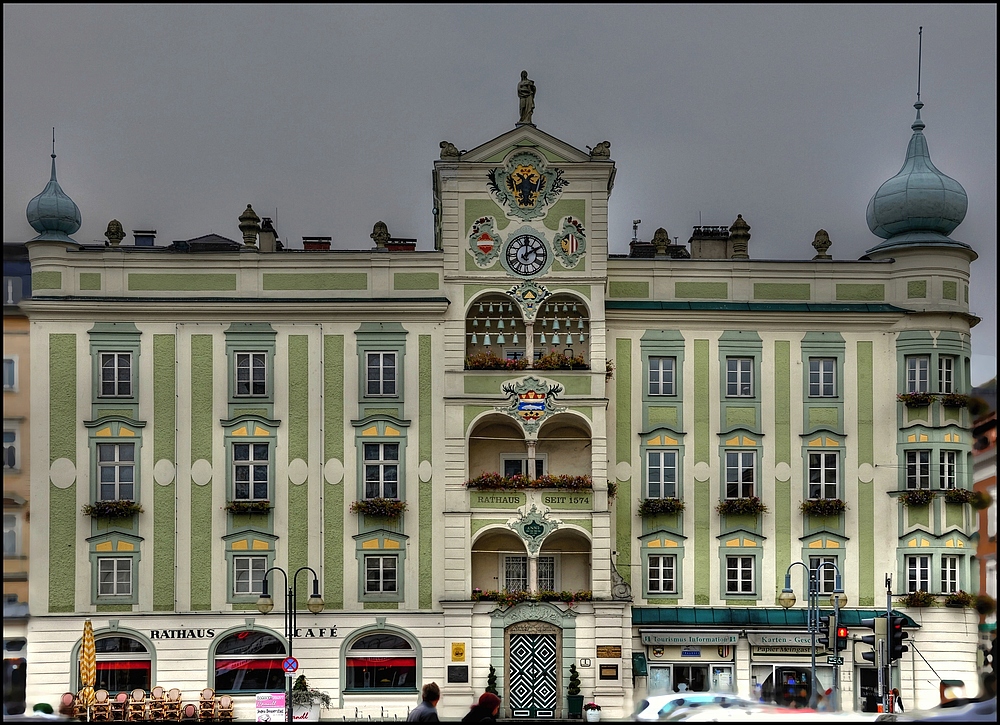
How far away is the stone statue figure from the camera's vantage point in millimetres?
48875

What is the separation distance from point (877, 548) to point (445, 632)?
1610 cm

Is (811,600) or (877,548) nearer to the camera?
(811,600)

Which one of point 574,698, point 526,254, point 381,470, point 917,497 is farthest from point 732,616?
point 526,254

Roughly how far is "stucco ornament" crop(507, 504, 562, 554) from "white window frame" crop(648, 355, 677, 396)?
20.7ft

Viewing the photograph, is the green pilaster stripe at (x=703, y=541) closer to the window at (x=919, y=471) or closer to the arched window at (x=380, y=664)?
the window at (x=919, y=471)

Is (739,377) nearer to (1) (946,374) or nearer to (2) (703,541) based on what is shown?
(2) (703,541)

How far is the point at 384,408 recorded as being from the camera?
47719 millimetres

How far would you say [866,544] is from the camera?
4862 centimetres

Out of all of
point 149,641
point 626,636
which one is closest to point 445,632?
point 626,636

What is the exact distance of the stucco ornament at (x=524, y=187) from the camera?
4809 cm

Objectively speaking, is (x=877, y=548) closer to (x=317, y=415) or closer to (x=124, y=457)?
(x=317, y=415)

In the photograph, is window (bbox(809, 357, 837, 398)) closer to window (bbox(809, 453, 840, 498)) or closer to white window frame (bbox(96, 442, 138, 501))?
window (bbox(809, 453, 840, 498))

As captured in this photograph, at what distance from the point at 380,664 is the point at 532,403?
419 inches

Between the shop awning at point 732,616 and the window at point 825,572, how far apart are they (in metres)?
0.86
